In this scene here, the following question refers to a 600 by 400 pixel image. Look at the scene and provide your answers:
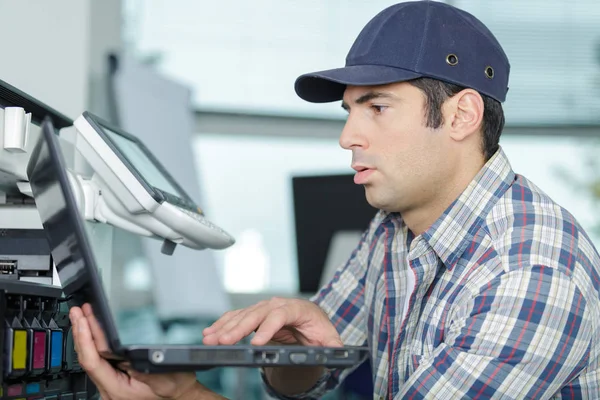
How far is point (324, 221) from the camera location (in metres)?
3.06

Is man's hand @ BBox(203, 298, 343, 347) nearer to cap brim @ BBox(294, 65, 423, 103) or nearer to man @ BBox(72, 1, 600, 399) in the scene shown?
man @ BBox(72, 1, 600, 399)

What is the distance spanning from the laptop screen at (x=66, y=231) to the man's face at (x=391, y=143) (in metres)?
0.54

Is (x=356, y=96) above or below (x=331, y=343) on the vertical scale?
above

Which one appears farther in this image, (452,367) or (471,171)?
(471,171)

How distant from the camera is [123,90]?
12.0 ft

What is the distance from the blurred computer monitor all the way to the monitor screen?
1.47m

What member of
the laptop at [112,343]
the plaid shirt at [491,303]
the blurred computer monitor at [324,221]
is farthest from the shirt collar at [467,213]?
the blurred computer monitor at [324,221]

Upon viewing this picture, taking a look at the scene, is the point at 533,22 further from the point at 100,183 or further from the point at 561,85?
the point at 100,183

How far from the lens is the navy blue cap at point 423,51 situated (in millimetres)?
1267

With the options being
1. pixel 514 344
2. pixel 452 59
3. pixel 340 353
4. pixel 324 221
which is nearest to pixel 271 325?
pixel 340 353

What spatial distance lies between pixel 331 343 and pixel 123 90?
2727mm

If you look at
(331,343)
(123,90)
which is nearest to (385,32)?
(331,343)

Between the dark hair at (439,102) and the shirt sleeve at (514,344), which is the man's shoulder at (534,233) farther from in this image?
the dark hair at (439,102)

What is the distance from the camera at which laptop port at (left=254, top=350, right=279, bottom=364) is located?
2.68 feet
